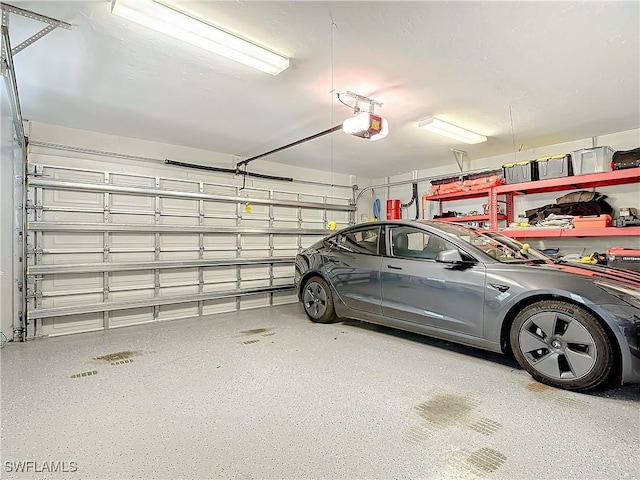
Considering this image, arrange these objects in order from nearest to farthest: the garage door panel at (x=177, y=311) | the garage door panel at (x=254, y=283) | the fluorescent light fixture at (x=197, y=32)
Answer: the fluorescent light fixture at (x=197, y=32)
the garage door panel at (x=177, y=311)
the garage door panel at (x=254, y=283)

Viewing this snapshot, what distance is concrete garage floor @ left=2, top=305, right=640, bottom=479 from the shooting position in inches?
61.1

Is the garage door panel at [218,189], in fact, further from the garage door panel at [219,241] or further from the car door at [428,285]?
the car door at [428,285]

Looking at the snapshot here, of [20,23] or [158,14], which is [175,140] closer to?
[20,23]

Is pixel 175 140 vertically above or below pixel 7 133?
above

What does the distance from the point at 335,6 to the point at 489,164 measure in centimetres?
454

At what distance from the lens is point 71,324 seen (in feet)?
13.4

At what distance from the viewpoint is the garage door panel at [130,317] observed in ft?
14.4

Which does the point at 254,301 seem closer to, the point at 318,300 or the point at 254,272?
the point at 254,272

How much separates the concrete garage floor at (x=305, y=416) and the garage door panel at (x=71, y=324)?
0.66 m

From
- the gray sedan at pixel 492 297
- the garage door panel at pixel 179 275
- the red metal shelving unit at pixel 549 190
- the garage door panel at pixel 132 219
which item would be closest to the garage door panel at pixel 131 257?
the garage door panel at pixel 179 275

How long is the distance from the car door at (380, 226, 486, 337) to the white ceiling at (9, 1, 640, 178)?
1493 millimetres

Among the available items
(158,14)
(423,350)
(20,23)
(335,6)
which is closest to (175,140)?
(20,23)

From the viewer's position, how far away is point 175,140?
4.75 m

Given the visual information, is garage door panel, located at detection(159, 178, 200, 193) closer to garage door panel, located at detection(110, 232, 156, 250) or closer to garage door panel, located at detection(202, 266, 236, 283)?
garage door panel, located at detection(110, 232, 156, 250)
